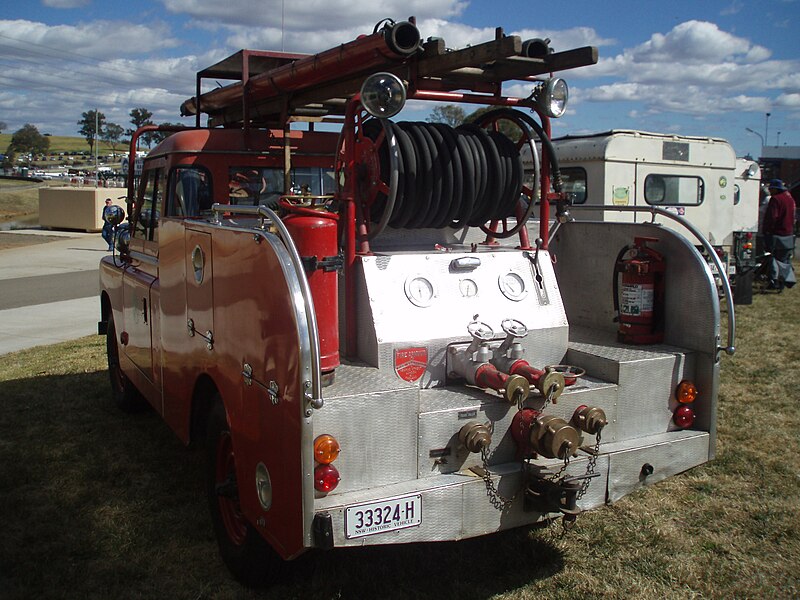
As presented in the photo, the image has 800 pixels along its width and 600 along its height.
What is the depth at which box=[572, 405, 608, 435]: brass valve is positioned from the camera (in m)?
3.71

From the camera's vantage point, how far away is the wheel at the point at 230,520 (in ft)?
12.1

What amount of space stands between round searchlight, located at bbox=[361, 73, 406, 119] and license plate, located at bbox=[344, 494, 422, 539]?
1.79 meters

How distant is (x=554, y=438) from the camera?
11.3 ft

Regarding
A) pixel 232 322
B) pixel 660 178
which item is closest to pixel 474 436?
pixel 232 322

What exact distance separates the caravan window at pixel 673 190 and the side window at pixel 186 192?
8069 mm

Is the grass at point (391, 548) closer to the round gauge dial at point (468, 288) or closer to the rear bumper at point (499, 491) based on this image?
the rear bumper at point (499, 491)

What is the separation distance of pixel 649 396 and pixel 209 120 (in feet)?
16.4

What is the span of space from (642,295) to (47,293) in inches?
519

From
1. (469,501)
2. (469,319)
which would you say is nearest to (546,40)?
(469,319)

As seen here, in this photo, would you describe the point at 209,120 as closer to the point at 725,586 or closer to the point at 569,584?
the point at 569,584

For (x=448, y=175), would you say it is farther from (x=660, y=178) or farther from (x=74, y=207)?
(x=74, y=207)

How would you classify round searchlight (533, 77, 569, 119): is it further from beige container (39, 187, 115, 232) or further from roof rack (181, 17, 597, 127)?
beige container (39, 187, 115, 232)

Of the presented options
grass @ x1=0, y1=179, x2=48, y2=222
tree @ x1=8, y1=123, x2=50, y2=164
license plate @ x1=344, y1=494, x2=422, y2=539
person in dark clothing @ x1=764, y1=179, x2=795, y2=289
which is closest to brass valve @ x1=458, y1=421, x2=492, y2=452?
license plate @ x1=344, y1=494, x2=422, y2=539

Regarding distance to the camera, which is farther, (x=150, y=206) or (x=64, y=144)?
(x=64, y=144)
